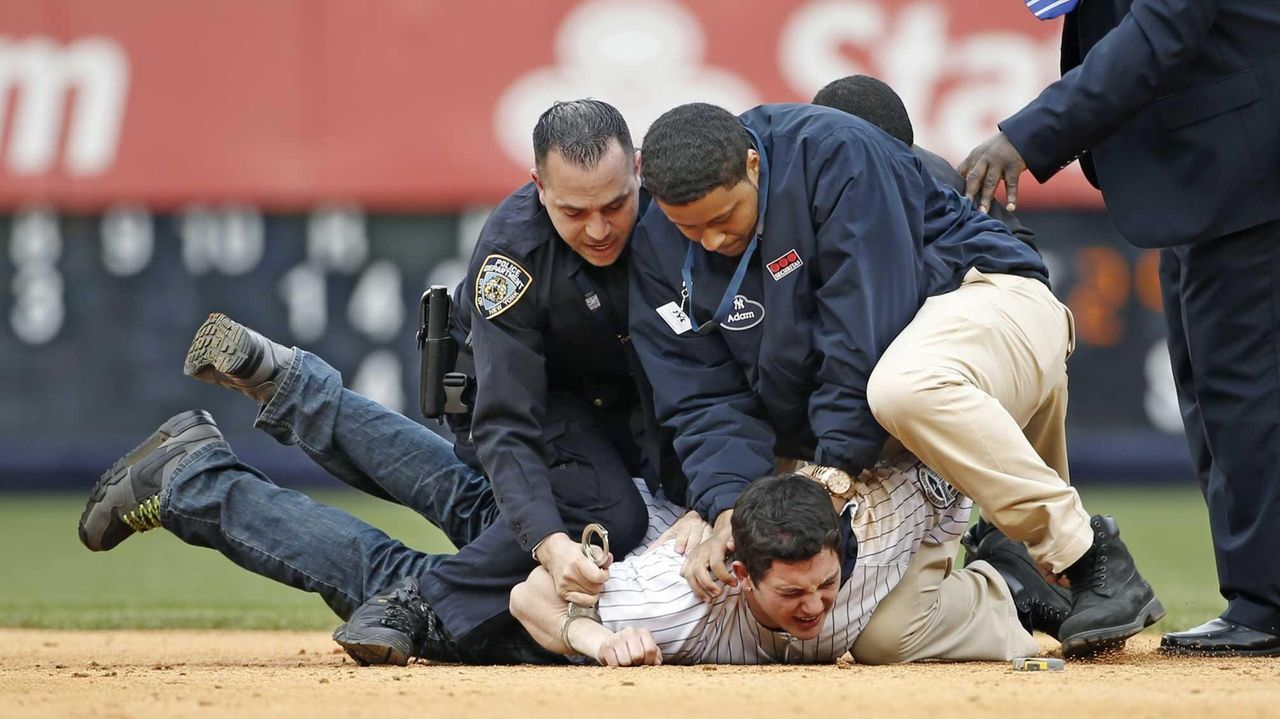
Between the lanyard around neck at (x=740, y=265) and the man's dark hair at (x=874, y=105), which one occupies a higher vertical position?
the man's dark hair at (x=874, y=105)

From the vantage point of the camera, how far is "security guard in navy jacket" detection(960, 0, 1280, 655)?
14.0 ft

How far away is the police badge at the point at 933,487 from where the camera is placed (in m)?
4.22

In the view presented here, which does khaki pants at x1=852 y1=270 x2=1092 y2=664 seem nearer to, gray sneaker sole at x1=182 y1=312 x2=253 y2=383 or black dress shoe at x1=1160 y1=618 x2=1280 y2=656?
black dress shoe at x1=1160 y1=618 x2=1280 y2=656

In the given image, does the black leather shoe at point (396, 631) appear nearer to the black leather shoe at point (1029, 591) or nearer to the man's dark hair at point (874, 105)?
the black leather shoe at point (1029, 591)

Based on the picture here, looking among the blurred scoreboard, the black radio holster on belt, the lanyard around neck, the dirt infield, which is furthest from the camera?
the blurred scoreboard

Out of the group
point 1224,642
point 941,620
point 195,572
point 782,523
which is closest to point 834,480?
point 782,523

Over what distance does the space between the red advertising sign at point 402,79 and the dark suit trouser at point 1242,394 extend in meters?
6.37

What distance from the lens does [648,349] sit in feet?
13.9

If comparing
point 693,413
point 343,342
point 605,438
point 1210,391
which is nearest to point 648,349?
point 693,413

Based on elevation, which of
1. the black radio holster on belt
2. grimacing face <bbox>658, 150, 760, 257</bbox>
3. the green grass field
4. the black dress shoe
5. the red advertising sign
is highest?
the red advertising sign

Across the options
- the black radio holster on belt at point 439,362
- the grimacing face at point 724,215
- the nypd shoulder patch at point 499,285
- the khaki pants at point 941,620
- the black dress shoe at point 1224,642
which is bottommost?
the black dress shoe at point 1224,642

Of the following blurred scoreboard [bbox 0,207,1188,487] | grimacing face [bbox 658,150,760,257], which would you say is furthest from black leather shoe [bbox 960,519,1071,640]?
blurred scoreboard [bbox 0,207,1188,487]

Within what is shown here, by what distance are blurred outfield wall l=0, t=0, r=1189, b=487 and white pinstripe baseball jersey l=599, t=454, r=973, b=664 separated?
21.6ft

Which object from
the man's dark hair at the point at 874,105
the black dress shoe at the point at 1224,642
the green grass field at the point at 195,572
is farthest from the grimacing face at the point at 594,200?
the green grass field at the point at 195,572
